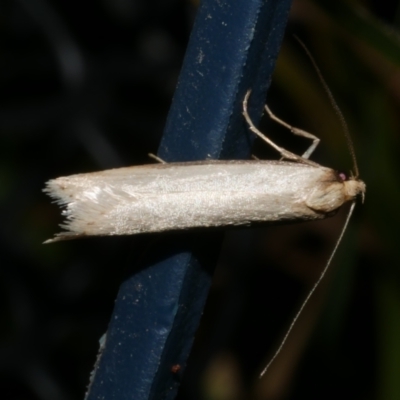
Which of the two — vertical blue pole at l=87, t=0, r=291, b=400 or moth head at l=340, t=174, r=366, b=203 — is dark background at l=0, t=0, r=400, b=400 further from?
vertical blue pole at l=87, t=0, r=291, b=400

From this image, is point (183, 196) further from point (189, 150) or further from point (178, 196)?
point (189, 150)

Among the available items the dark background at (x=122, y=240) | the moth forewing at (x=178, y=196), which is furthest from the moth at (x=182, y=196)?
the dark background at (x=122, y=240)

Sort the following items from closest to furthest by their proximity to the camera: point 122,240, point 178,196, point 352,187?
1. point 178,196
2. point 352,187
3. point 122,240

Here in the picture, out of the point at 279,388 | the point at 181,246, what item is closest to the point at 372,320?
the point at 279,388

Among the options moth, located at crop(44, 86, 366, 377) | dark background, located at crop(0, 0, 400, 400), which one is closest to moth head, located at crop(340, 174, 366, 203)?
moth, located at crop(44, 86, 366, 377)

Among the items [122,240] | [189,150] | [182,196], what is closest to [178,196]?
[182,196]
